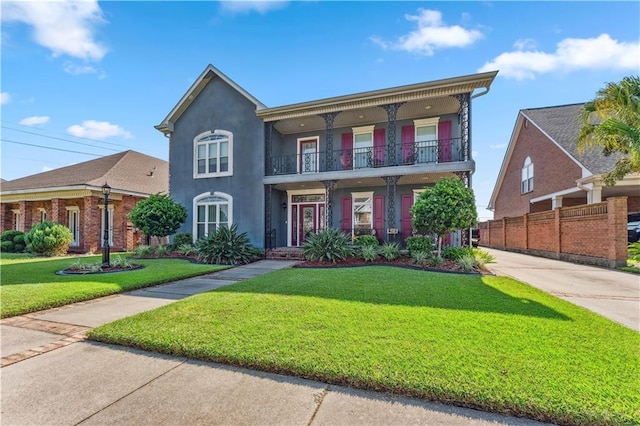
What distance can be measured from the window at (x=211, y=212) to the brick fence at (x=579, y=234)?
606 inches

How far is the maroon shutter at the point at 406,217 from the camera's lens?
13805 mm

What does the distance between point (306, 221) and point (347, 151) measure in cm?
423

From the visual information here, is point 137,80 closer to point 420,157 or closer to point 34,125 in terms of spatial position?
point 420,157

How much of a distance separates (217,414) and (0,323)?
192 inches

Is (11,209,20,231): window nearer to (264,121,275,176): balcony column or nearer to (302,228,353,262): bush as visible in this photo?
(264,121,275,176): balcony column

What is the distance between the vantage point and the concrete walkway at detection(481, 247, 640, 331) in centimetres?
531

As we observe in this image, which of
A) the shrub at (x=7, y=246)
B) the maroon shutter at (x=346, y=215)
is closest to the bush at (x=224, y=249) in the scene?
the maroon shutter at (x=346, y=215)

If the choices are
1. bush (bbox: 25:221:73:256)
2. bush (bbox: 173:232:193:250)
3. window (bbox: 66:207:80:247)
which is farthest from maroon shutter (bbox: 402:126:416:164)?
window (bbox: 66:207:80:247)

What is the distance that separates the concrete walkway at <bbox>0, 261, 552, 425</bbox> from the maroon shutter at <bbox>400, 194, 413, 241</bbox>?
461 inches

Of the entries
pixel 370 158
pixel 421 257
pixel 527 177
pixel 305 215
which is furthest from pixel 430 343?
pixel 527 177

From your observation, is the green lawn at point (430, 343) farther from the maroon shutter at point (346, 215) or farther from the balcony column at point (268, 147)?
the balcony column at point (268, 147)

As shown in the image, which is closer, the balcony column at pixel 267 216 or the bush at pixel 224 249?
the bush at pixel 224 249

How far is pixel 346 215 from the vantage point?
14984 millimetres

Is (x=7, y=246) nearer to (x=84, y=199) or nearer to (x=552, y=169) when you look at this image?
(x=84, y=199)
